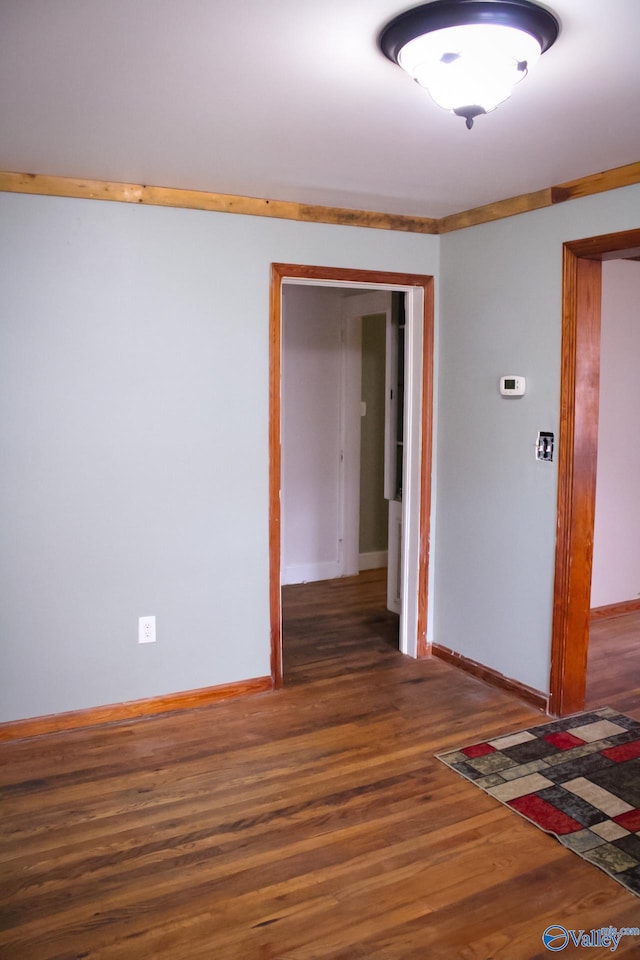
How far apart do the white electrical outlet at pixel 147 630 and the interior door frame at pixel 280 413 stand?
612mm

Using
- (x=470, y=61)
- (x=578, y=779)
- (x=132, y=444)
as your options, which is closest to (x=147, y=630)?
(x=132, y=444)

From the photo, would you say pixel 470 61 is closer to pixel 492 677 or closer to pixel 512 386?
pixel 512 386

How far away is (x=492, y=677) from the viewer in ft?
13.2

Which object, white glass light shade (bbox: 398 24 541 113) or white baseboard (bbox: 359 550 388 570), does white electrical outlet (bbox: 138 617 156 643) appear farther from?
white baseboard (bbox: 359 550 388 570)

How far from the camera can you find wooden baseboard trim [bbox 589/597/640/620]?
5176 mm

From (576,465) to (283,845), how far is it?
206 cm

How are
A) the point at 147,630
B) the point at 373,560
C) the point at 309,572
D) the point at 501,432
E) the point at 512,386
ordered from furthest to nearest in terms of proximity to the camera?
the point at 373,560 → the point at 309,572 → the point at 501,432 → the point at 512,386 → the point at 147,630

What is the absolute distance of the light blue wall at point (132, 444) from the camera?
3.34 metres

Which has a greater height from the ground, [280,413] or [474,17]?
[474,17]

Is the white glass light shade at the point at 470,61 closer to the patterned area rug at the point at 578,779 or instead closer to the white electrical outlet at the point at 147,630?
the patterned area rug at the point at 578,779

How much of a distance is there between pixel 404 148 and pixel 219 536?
1946 millimetres

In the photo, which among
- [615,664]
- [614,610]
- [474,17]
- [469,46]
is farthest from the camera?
[614,610]

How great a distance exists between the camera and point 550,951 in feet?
7.04

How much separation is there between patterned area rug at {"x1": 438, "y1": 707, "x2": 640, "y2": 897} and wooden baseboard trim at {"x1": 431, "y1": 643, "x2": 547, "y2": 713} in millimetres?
171
